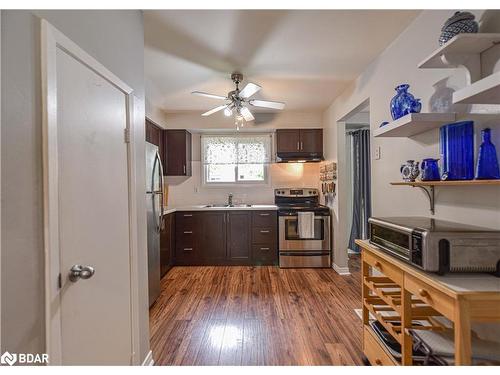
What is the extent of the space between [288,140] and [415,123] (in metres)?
2.92

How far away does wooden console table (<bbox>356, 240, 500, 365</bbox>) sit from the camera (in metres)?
0.97

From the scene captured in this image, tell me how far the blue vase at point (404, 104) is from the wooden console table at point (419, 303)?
0.92 metres

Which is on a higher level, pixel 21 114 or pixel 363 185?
pixel 21 114

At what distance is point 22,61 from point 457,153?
80.5 inches

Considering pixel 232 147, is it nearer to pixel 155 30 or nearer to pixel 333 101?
→ pixel 333 101

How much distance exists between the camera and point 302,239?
397cm

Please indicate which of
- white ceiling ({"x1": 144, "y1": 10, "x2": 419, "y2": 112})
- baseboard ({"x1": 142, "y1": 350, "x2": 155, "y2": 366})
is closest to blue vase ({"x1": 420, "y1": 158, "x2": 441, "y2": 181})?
white ceiling ({"x1": 144, "y1": 10, "x2": 419, "y2": 112})

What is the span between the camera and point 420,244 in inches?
47.1

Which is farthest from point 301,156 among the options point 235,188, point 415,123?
point 415,123

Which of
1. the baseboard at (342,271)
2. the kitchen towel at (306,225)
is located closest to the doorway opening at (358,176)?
the kitchen towel at (306,225)

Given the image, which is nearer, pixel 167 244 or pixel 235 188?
pixel 167 244

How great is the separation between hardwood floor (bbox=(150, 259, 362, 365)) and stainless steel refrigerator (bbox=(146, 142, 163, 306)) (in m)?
0.29

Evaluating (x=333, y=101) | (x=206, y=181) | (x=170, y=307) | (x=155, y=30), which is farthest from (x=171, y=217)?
(x=333, y=101)

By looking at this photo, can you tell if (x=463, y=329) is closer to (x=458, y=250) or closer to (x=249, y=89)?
(x=458, y=250)
